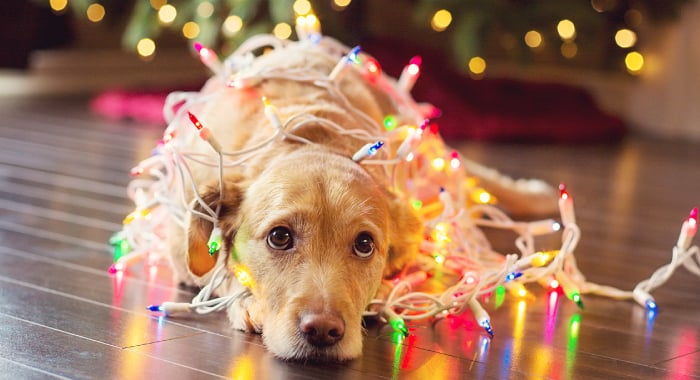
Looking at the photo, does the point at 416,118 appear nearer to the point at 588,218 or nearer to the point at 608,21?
the point at 588,218

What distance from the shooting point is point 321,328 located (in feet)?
5.86

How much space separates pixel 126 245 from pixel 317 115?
0.67 meters

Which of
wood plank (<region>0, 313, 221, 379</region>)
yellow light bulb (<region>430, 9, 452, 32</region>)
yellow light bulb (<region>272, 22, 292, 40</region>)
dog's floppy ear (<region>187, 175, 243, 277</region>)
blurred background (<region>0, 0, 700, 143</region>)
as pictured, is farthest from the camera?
yellow light bulb (<region>430, 9, 452, 32</region>)

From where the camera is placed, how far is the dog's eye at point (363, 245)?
6.56ft

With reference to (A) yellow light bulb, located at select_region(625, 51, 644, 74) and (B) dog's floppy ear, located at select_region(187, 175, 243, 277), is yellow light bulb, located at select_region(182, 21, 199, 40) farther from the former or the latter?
(B) dog's floppy ear, located at select_region(187, 175, 243, 277)

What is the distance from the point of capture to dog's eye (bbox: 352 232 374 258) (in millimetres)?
1998

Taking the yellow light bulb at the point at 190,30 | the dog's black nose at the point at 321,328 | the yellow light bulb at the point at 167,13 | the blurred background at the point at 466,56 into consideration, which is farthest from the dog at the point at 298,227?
the yellow light bulb at the point at 190,30

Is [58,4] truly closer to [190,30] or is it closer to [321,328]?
[190,30]

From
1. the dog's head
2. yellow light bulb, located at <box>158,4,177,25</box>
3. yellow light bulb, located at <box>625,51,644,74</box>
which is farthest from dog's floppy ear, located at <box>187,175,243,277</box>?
yellow light bulb, located at <box>625,51,644,74</box>

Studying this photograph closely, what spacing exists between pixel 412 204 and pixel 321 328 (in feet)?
2.34

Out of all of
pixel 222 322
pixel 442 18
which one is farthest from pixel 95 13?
pixel 222 322

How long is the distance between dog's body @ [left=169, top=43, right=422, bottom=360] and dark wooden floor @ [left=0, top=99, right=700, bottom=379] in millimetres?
64

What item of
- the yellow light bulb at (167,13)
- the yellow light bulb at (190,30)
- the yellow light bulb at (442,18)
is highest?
the yellow light bulb at (442,18)

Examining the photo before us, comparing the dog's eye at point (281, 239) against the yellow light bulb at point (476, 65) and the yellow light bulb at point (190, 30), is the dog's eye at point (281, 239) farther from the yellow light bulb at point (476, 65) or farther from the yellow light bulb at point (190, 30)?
the yellow light bulb at point (190, 30)
